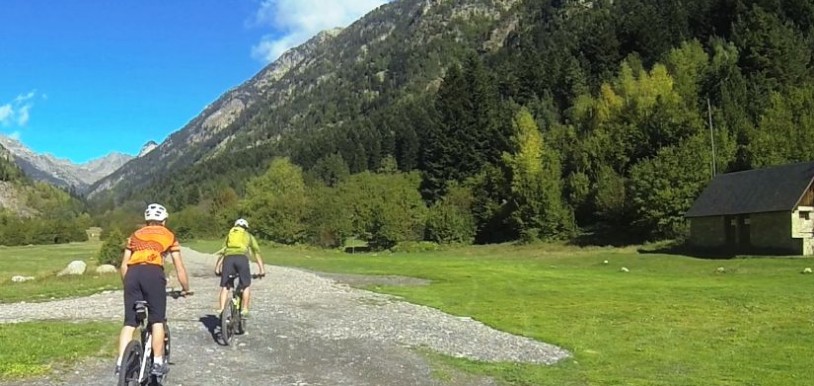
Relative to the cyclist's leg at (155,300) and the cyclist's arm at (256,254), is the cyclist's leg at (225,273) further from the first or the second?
the cyclist's leg at (155,300)

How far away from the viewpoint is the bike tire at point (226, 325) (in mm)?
16797

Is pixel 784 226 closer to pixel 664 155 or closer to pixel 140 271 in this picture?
pixel 664 155

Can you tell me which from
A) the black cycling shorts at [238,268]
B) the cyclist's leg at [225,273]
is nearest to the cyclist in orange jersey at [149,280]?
the cyclist's leg at [225,273]

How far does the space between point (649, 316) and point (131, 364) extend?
20.4 metres

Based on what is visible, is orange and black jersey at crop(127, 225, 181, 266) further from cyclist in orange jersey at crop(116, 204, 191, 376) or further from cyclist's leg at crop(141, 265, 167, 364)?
cyclist's leg at crop(141, 265, 167, 364)

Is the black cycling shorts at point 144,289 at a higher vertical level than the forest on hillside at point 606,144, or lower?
lower

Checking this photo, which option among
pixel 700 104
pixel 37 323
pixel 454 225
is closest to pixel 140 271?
pixel 37 323

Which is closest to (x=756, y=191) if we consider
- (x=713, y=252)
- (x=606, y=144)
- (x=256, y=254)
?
(x=713, y=252)

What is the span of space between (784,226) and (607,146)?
41919mm

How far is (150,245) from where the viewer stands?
35.7 ft

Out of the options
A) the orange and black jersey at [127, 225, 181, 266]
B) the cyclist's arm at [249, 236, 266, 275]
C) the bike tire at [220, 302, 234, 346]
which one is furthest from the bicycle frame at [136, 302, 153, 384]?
the cyclist's arm at [249, 236, 266, 275]

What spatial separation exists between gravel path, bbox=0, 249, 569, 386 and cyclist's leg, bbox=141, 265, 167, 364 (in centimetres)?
208

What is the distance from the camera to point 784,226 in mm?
62094

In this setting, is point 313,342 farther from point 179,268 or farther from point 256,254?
point 179,268
